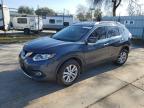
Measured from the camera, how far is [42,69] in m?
4.15

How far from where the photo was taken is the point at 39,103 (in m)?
3.77

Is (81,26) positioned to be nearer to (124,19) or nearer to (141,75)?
(141,75)

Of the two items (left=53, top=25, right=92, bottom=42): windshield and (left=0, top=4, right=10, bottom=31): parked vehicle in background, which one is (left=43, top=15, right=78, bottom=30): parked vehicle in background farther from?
(left=53, top=25, right=92, bottom=42): windshield

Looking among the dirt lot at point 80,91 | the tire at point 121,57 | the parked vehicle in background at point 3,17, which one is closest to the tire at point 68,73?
the dirt lot at point 80,91

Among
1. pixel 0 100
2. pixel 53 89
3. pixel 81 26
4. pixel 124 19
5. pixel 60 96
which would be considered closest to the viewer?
pixel 0 100

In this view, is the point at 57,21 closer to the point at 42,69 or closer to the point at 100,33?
the point at 100,33

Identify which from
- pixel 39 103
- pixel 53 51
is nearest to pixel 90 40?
pixel 53 51

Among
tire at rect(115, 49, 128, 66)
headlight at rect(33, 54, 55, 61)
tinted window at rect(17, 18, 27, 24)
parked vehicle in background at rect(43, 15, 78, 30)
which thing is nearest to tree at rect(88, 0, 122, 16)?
parked vehicle in background at rect(43, 15, 78, 30)

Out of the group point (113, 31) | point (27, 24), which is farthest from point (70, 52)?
point (27, 24)

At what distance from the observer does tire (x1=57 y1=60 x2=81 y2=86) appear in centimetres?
441

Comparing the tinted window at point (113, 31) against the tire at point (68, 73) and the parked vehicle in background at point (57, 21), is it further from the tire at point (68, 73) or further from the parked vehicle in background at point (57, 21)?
the parked vehicle in background at point (57, 21)

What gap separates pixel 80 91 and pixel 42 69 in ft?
3.64

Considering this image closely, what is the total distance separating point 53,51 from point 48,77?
0.64 m

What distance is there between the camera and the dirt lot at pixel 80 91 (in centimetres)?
381
